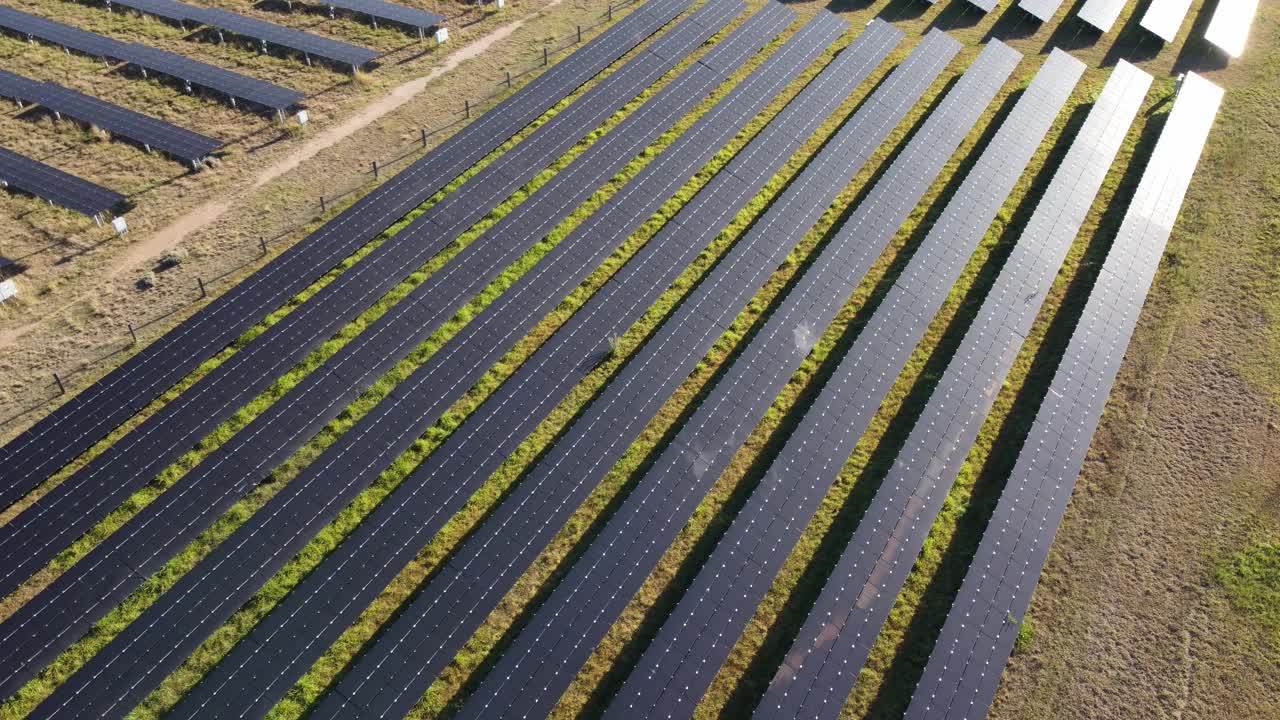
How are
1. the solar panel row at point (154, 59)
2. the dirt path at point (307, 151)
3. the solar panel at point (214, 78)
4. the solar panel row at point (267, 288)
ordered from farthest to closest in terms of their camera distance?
the solar panel row at point (154, 59) < the solar panel at point (214, 78) < the dirt path at point (307, 151) < the solar panel row at point (267, 288)

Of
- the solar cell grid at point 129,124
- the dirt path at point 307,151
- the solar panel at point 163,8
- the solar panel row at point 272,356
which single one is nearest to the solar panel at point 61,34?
the solar panel at point 163,8

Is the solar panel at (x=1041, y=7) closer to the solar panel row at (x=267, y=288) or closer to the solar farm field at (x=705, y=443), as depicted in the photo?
the solar farm field at (x=705, y=443)

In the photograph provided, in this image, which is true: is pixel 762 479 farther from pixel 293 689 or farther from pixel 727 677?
pixel 293 689

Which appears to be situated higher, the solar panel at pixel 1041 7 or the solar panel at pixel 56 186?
the solar panel at pixel 1041 7

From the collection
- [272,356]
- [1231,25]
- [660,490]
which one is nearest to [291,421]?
[272,356]

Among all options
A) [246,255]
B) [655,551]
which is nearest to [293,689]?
[655,551]
